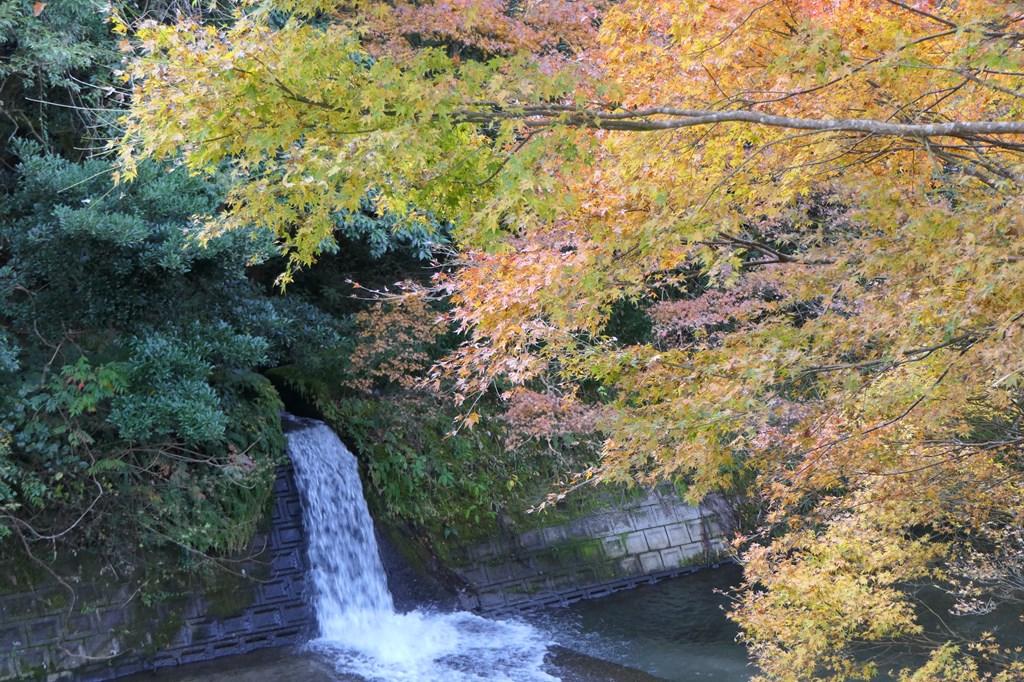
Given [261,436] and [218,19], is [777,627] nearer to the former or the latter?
[261,436]

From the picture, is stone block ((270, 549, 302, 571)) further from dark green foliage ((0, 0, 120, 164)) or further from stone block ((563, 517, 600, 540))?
dark green foliage ((0, 0, 120, 164))

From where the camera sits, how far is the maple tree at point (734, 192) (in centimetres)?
359

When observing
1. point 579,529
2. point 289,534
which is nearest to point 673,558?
point 579,529

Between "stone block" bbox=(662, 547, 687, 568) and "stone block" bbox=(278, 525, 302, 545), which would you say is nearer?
"stone block" bbox=(278, 525, 302, 545)

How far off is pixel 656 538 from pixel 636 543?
0.33 metres

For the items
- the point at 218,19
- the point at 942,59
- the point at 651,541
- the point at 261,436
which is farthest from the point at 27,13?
the point at 651,541

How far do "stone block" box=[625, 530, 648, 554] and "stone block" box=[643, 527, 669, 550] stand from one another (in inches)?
2.7

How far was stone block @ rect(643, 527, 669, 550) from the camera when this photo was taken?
11750 millimetres

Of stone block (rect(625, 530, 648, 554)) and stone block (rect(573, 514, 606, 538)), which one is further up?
stone block (rect(573, 514, 606, 538))

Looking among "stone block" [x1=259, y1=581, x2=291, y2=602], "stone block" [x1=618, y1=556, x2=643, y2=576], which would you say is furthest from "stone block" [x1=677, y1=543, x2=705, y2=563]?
"stone block" [x1=259, y1=581, x2=291, y2=602]

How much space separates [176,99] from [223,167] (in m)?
5.86

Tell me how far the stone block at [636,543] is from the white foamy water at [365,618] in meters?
2.42

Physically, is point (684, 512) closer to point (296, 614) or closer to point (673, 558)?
→ point (673, 558)

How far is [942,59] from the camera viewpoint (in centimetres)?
465
